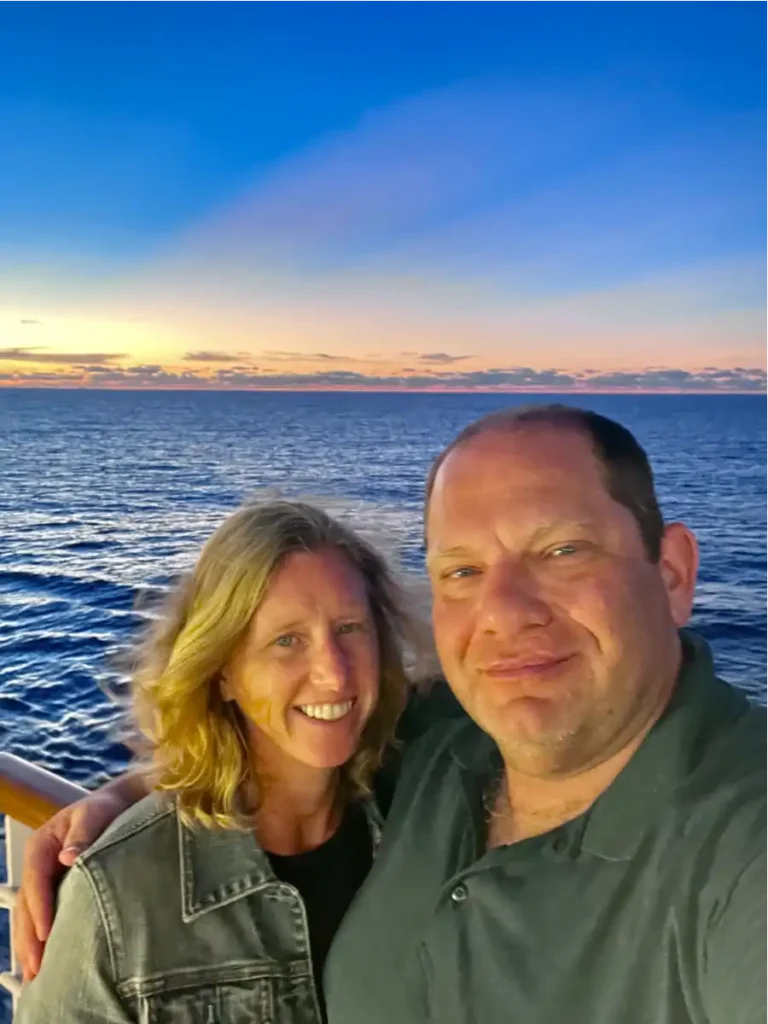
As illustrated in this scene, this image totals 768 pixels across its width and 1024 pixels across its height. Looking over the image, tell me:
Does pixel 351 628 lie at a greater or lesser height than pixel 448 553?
lesser

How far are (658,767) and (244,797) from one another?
0.99m

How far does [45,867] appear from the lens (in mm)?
1763

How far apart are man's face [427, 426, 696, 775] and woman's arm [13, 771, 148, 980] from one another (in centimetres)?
86

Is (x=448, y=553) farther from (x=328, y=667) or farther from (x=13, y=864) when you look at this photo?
(x=13, y=864)

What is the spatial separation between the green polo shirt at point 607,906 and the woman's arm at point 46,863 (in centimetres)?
60

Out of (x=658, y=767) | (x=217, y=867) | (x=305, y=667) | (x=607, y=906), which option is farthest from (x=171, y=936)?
(x=658, y=767)

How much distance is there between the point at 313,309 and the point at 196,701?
183 ft

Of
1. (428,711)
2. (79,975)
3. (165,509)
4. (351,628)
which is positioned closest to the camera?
(79,975)

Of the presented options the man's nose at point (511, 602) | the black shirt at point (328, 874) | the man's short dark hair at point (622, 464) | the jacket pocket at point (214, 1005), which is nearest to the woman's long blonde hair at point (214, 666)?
the black shirt at point (328, 874)

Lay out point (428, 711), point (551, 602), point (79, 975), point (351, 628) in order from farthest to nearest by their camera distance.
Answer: point (428, 711) → point (351, 628) → point (551, 602) → point (79, 975)

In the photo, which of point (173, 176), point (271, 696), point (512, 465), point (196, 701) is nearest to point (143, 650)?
point (196, 701)

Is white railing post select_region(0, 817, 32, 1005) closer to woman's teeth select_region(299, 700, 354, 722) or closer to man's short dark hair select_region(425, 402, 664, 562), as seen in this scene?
woman's teeth select_region(299, 700, 354, 722)

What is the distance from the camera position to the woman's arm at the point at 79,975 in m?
1.58

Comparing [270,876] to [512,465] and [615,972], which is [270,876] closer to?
[615,972]
